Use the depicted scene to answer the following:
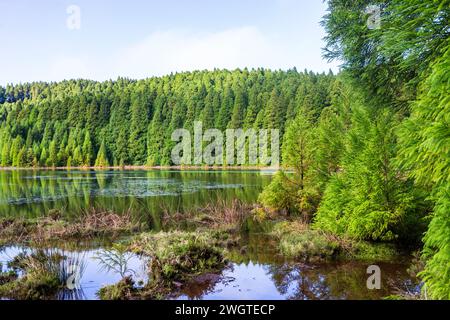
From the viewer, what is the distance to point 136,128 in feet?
281

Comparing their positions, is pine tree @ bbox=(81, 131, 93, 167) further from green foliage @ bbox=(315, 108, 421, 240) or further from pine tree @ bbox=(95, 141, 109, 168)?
green foliage @ bbox=(315, 108, 421, 240)

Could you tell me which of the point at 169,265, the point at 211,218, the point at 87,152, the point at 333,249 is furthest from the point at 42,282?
the point at 87,152

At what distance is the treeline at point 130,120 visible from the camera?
7500cm

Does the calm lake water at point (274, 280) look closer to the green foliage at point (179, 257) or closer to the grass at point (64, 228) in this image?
the green foliage at point (179, 257)

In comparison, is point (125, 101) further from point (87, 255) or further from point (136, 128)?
point (87, 255)

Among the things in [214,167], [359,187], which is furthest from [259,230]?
[214,167]

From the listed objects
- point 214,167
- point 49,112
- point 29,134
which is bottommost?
point 214,167

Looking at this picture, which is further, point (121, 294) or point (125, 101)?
point (125, 101)

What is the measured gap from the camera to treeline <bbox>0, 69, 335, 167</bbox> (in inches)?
2953

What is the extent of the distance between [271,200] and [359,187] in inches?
289

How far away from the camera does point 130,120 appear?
90.0 m

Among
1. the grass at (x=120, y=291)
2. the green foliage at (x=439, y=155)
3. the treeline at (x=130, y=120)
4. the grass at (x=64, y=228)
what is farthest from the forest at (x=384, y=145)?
the treeline at (x=130, y=120)

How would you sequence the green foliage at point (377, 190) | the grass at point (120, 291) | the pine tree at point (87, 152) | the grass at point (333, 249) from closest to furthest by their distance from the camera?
the grass at point (120, 291) → the green foliage at point (377, 190) → the grass at point (333, 249) → the pine tree at point (87, 152)

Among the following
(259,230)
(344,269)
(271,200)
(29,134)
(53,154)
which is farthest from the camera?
(29,134)
